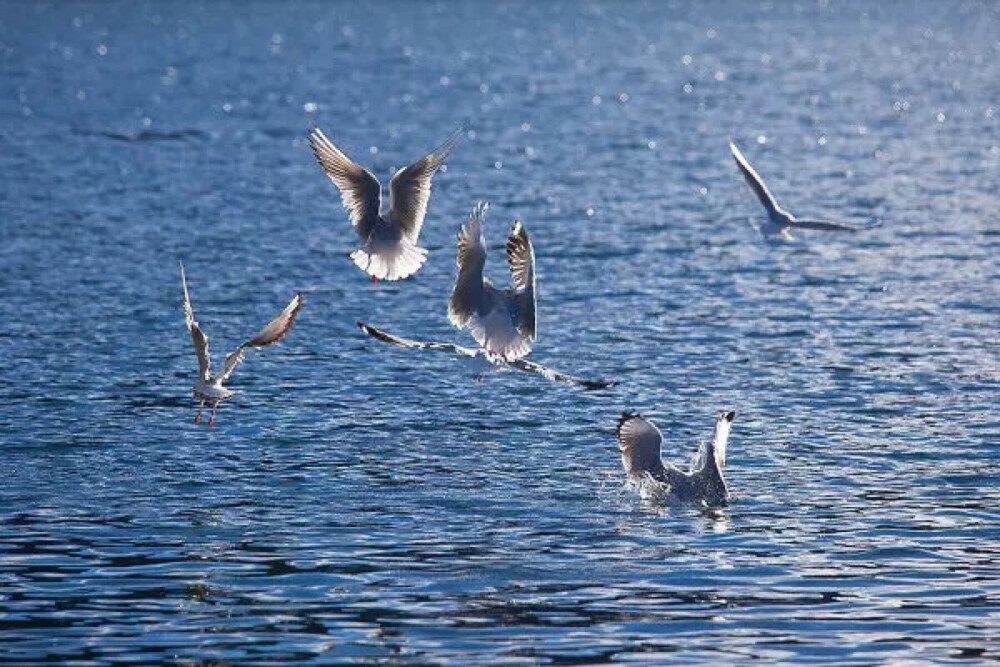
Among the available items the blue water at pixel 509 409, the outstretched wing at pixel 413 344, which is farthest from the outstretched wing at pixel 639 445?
the outstretched wing at pixel 413 344

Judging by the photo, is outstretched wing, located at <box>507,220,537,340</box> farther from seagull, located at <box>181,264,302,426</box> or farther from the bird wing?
seagull, located at <box>181,264,302,426</box>

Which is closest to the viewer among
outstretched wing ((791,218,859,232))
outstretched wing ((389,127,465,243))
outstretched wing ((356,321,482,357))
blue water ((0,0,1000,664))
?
blue water ((0,0,1000,664))

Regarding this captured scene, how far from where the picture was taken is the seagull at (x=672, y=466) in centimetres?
1908

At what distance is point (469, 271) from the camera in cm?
2014

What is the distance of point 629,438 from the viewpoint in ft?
62.8

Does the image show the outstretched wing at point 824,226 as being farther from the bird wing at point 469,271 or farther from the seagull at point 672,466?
the seagull at point 672,466

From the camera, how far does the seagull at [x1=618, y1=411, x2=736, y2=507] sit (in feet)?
62.6

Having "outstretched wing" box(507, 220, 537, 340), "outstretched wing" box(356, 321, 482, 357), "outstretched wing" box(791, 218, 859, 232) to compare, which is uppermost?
"outstretched wing" box(791, 218, 859, 232)

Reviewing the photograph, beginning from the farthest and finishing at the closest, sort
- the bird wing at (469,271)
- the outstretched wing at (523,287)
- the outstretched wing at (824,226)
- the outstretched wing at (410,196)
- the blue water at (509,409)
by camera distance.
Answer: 1. the outstretched wing at (824,226)
2. the outstretched wing at (410,196)
3. the bird wing at (469,271)
4. the outstretched wing at (523,287)
5. the blue water at (509,409)

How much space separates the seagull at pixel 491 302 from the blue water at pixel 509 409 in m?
1.37

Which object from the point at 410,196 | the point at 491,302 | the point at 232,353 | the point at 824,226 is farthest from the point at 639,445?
the point at 824,226

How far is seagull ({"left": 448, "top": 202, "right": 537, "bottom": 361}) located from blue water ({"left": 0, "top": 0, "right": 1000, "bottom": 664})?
1.37 metres

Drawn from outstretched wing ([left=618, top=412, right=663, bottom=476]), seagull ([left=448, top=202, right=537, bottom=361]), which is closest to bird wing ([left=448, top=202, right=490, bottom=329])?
seagull ([left=448, top=202, right=537, bottom=361])

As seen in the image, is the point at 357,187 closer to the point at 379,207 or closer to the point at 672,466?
the point at 379,207
